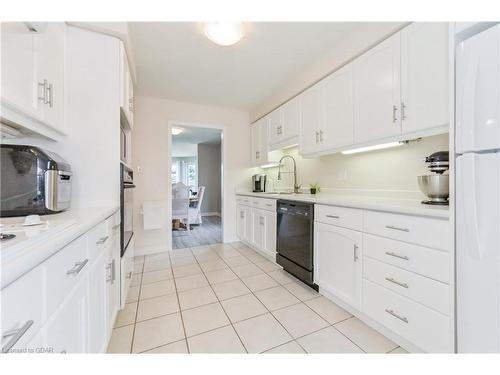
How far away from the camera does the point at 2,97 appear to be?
2.96 feet

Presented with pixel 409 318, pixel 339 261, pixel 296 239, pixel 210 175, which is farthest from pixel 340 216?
pixel 210 175

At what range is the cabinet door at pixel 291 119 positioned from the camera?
105 inches

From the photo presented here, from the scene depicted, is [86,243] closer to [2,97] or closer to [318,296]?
[2,97]

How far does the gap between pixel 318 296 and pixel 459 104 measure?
1.70 metres

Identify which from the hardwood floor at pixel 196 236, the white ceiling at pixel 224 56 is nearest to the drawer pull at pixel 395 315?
the white ceiling at pixel 224 56

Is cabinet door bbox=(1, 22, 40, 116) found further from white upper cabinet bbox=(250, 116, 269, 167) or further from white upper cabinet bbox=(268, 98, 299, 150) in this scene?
white upper cabinet bbox=(250, 116, 269, 167)

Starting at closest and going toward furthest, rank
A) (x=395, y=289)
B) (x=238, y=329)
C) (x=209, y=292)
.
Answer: (x=395, y=289), (x=238, y=329), (x=209, y=292)

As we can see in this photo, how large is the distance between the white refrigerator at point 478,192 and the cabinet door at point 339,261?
1.91 ft

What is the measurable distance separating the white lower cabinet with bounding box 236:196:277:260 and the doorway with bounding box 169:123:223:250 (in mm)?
665

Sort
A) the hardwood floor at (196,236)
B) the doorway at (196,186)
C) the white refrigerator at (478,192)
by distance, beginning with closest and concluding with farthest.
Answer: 1. the white refrigerator at (478,192)
2. the hardwood floor at (196,236)
3. the doorway at (196,186)

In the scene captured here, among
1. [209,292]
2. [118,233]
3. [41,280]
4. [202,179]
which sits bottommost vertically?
[209,292]

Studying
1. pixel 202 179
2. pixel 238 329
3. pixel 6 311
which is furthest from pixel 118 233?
pixel 202 179

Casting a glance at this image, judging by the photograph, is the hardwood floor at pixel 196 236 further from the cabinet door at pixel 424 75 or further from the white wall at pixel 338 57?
the cabinet door at pixel 424 75

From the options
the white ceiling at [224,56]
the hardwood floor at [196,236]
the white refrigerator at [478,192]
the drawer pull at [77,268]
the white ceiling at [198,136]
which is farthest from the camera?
the white ceiling at [198,136]
